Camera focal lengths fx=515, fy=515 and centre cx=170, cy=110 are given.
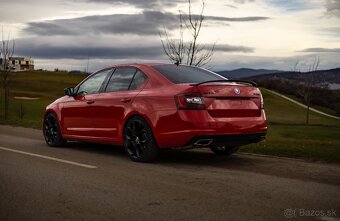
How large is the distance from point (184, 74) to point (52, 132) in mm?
3683

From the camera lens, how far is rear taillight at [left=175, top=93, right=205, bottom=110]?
24.3 feet

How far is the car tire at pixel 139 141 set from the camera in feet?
25.9

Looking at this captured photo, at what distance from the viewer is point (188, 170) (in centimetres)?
736

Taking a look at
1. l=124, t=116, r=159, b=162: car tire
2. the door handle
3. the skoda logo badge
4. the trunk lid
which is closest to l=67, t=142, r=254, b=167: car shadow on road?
l=124, t=116, r=159, b=162: car tire

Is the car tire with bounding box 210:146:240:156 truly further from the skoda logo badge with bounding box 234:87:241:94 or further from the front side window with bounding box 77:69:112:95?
the front side window with bounding box 77:69:112:95

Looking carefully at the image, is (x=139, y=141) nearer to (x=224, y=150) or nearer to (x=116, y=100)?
(x=116, y=100)

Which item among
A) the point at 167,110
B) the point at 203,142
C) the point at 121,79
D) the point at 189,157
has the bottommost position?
the point at 189,157

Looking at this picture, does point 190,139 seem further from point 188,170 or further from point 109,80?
point 109,80

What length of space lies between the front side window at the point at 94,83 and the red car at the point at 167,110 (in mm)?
21

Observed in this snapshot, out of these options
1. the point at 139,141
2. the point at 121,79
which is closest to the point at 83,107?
the point at 121,79

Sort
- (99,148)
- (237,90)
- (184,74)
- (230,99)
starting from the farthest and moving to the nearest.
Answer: (99,148) → (184,74) → (237,90) → (230,99)

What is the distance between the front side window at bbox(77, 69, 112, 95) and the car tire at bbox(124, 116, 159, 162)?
1.42 m

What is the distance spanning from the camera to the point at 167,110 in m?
7.57

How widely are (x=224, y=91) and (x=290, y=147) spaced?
296 centimetres
